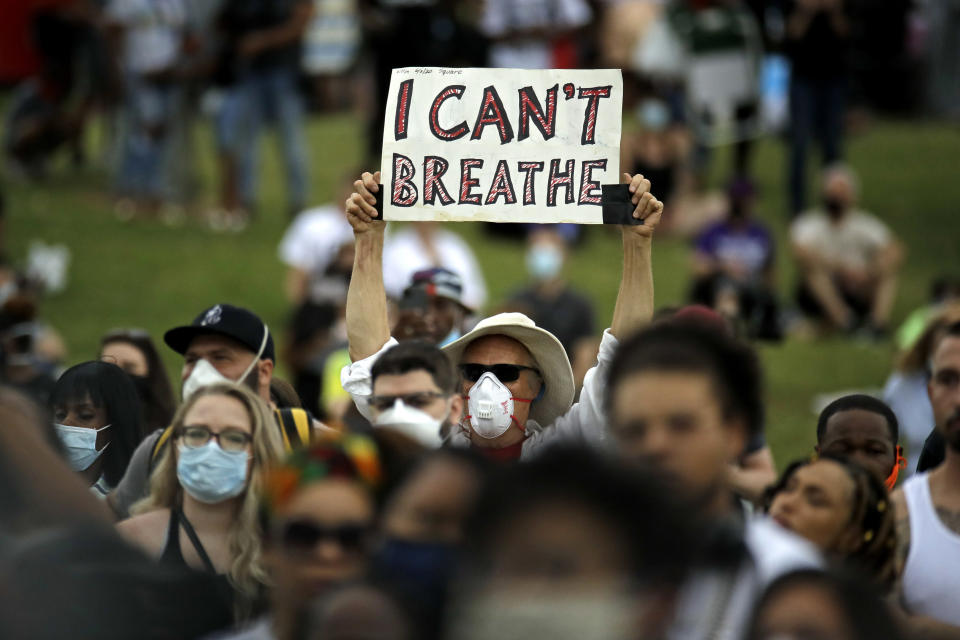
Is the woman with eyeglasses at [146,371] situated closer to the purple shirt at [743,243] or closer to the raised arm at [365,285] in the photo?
the raised arm at [365,285]

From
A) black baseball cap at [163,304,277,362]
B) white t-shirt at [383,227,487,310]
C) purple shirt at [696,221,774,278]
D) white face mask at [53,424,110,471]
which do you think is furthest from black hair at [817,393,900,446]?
purple shirt at [696,221,774,278]

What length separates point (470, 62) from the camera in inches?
585

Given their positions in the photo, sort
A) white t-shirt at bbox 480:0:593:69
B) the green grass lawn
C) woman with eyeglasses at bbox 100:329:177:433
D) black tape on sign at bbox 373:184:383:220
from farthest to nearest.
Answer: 1. white t-shirt at bbox 480:0:593:69
2. the green grass lawn
3. woman with eyeglasses at bbox 100:329:177:433
4. black tape on sign at bbox 373:184:383:220

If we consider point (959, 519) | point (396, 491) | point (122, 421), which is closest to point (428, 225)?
point (122, 421)

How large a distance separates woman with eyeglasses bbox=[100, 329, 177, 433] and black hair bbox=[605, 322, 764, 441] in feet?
9.49

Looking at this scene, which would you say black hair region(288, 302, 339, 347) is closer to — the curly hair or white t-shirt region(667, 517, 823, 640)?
the curly hair

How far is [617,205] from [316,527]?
2.20 meters

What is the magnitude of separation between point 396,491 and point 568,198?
2.32 metres

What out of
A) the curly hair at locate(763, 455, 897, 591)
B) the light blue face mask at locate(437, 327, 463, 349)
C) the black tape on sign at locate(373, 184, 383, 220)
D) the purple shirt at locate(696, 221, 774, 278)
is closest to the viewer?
the curly hair at locate(763, 455, 897, 591)

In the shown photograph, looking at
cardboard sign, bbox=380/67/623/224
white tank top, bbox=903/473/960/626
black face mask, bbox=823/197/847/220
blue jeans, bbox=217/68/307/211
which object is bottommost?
white tank top, bbox=903/473/960/626

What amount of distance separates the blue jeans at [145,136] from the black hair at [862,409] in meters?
11.0

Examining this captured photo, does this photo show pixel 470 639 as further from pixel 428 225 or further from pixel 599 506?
pixel 428 225

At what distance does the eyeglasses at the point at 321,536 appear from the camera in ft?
10.7

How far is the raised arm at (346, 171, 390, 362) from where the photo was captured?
527 centimetres
